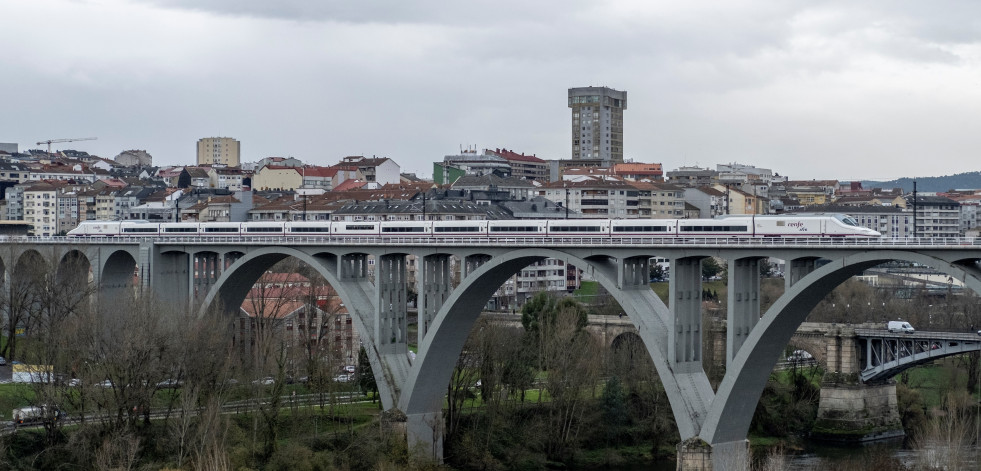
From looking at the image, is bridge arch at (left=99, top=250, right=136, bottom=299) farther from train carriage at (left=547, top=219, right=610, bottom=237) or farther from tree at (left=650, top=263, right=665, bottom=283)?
tree at (left=650, top=263, right=665, bottom=283)

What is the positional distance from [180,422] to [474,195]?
6521 centimetres

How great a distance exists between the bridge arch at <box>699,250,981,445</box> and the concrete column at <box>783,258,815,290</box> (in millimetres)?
831

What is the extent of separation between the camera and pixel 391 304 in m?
56.3

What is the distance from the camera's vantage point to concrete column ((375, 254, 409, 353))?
55688 mm

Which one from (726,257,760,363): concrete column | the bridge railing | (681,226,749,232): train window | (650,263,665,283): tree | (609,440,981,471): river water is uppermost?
(681,226,749,232): train window

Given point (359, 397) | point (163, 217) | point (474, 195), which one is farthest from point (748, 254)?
point (163, 217)

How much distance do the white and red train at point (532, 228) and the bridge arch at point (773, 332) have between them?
195cm

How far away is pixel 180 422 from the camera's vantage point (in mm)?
49188

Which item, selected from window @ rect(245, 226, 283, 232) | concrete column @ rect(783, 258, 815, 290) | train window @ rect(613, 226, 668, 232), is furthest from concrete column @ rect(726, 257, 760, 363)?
window @ rect(245, 226, 283, 232)

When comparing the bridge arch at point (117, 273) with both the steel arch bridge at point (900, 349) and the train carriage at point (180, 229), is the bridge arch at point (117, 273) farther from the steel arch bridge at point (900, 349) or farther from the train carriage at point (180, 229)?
the steel arch bridge at point (900, 349)

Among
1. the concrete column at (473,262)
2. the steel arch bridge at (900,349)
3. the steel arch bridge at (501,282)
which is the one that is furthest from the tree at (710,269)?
the concrete column at (473,262)

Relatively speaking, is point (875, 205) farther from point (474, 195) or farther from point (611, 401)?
point (611, 401)

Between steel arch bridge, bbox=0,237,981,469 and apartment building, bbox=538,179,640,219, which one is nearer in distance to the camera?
steel arch bridge, bbox=0,237,981,469

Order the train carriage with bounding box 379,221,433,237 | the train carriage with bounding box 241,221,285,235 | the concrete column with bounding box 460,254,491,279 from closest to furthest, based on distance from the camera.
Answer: the concrete column with bounding box 460,254,491,279 < the train carriage with bounding box 379,221,433,237 < the train carriage with bounding box 241,221,285,235
